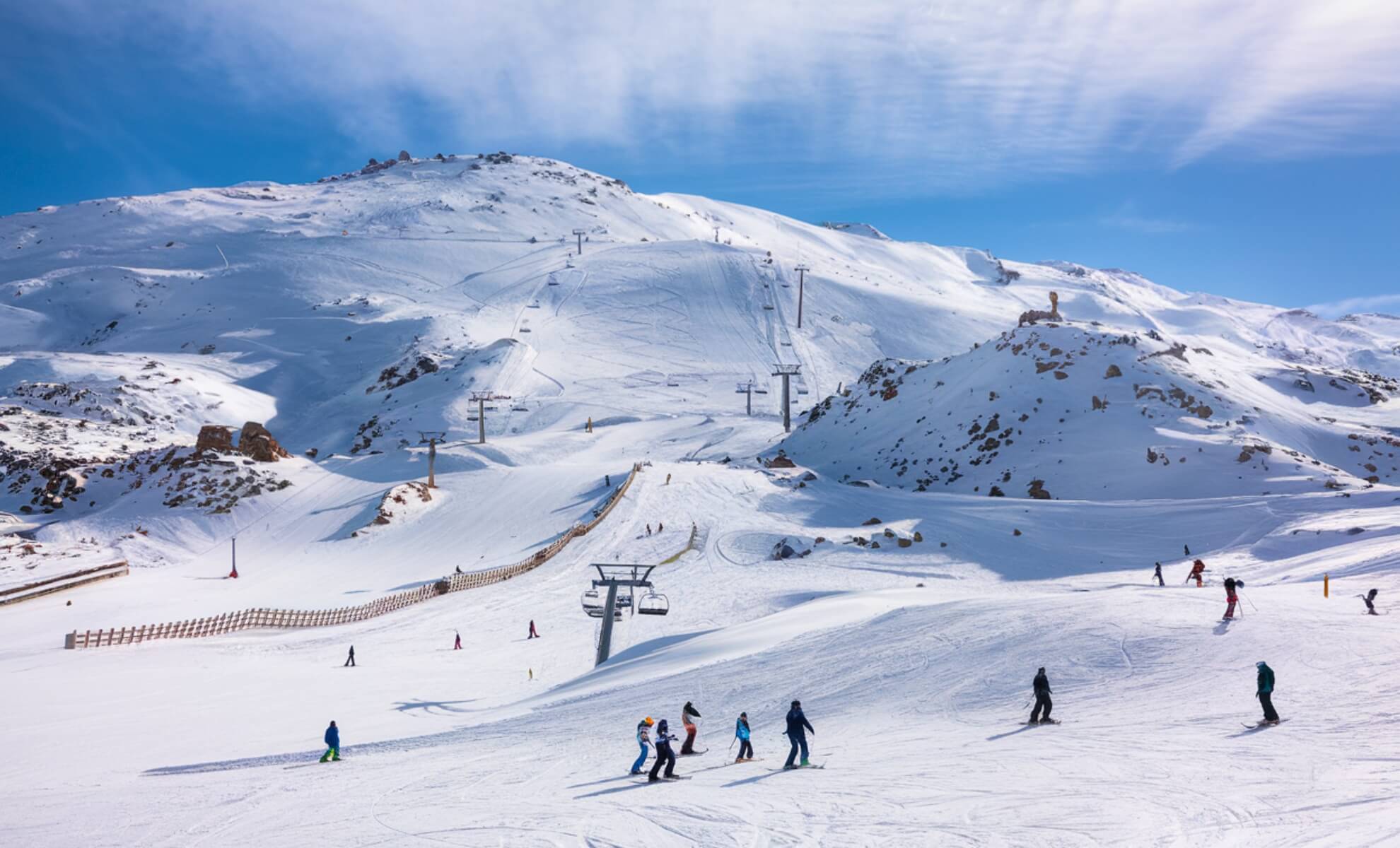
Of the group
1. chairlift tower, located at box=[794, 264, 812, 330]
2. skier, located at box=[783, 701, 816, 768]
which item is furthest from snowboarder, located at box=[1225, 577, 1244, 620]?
chairlift tower, located at box=[794, 264, 812, 330]

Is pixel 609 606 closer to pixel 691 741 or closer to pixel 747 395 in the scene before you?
pixel 691 741

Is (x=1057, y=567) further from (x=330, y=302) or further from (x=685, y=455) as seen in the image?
(x=330, y=302)

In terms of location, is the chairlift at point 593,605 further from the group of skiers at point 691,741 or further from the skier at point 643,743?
the skier at point 643,743

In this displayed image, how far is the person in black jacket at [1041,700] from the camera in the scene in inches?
628

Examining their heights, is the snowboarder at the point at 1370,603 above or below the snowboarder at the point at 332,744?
above

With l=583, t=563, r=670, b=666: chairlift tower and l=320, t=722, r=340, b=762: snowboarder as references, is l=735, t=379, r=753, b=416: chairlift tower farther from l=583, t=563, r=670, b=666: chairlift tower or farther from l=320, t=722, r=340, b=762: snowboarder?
l=320, t=722, r=340, b=762: snowboarder

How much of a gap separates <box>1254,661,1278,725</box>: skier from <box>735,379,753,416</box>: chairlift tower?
2535 inches

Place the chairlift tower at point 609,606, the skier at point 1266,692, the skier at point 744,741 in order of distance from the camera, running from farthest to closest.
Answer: the chairlift tower at point 609,606 < the skier at point 744,741 < the skier at point 1266,692

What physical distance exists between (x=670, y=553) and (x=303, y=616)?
16016 mm

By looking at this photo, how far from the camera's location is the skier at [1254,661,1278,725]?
46.8ft

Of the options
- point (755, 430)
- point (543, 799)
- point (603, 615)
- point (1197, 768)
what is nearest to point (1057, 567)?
point (603, 615)

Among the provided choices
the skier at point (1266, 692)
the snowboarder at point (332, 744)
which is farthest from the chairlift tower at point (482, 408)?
the skier at point (1266, 692)

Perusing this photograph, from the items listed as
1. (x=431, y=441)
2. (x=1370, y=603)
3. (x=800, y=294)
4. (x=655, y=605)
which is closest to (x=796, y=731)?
(x=655, y=605)

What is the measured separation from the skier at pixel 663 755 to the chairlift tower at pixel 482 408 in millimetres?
53071
